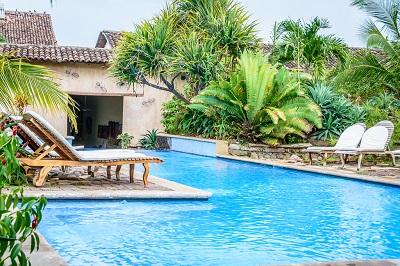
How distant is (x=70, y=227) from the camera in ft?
21.8

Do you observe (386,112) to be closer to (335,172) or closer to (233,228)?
(335,172)

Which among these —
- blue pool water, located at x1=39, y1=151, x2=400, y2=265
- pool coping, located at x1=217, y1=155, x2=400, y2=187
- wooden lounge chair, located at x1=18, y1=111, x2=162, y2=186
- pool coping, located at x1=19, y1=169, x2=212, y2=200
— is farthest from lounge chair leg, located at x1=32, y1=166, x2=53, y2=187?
pool coping, located at x1=217, y1=155, x2=400, y2=187

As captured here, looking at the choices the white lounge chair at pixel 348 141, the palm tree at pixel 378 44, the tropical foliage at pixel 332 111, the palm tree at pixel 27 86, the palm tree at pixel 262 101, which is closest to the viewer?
the palm tree at pixel 27 86

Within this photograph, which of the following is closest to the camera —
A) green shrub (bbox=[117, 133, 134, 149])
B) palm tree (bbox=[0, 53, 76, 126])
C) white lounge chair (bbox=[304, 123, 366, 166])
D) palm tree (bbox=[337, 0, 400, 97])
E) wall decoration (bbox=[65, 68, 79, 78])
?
palm tree (bbox=[0, 53, 76, 126])

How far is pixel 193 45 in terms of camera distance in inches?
778

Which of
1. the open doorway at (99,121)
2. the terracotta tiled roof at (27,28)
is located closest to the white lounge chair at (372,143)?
the open doorway at (99,121)

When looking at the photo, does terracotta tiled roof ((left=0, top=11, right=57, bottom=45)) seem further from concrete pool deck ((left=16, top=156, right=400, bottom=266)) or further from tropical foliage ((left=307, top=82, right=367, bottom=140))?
concrete pool deck ((left=16, top=156, right=400, bottom=266))

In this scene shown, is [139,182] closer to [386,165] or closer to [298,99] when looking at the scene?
[386,165]

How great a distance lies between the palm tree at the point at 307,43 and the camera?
21594mm

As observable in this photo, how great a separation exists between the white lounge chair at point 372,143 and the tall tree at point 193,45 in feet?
20.7

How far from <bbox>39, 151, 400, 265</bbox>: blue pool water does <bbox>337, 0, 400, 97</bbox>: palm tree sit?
4950 millimetres

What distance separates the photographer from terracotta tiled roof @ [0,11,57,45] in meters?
32.1

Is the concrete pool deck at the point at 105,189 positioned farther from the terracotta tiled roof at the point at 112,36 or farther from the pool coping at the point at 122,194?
the terracotta tiled roof at the point at 112,36

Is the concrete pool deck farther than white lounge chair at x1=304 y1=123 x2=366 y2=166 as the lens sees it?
No
